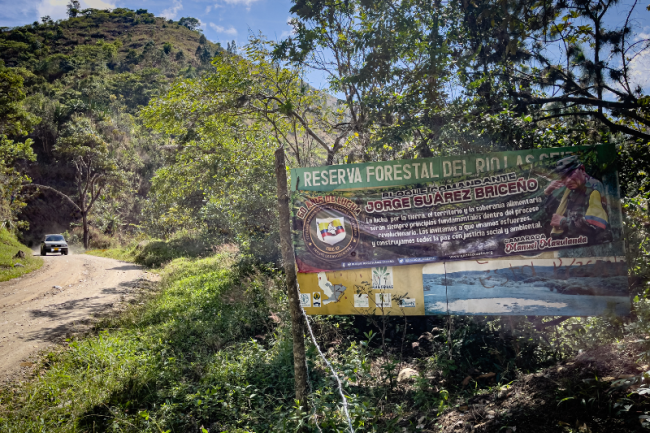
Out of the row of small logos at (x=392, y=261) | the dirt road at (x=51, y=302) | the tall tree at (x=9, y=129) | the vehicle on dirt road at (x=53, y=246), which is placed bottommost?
the dirt road at (x=51, y=302)

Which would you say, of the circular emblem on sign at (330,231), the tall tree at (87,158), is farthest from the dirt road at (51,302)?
the tall tree at (87,158)

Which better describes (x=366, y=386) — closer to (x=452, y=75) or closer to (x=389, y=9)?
(x=452, y=75)

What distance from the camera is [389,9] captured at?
709 cm

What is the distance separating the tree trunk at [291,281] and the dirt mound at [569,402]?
1.41 metres

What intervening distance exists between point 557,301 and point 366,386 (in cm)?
252

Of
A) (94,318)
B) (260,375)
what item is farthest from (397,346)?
(94,318)

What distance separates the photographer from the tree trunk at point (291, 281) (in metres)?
3.82

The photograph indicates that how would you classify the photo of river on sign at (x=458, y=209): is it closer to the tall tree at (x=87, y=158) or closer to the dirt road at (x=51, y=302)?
the dirt road at (x=51, y=302)

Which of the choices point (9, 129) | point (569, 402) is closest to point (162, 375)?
point (569, 402)

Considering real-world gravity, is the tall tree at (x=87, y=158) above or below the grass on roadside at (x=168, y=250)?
above

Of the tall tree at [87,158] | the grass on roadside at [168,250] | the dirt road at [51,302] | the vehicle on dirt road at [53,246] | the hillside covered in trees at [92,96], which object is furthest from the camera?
the hillside covered in trees at [92,96]

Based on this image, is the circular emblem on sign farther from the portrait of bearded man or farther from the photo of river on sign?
the portrait of bearded man

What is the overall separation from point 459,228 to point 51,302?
1019 centimetres

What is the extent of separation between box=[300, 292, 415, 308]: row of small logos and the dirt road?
14.5 ft
